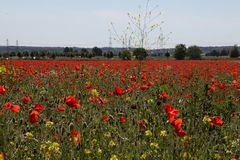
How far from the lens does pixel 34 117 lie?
3.31 m

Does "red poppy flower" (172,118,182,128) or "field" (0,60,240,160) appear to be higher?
"red poppy flower" (172,118,182,128)

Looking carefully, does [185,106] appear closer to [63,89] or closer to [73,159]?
[63,89]

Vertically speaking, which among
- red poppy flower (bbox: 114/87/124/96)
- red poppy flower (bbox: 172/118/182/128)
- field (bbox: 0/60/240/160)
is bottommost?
field (bbox: 0/60/240/160)

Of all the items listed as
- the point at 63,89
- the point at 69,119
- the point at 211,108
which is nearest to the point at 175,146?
the point at 69,119

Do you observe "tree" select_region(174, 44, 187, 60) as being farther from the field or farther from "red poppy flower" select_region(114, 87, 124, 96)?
"red poppy flower" select_region(114, 87, 124, 96)

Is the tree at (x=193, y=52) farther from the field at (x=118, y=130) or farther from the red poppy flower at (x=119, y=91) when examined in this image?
the red poppy flower at (x=119, y=91)

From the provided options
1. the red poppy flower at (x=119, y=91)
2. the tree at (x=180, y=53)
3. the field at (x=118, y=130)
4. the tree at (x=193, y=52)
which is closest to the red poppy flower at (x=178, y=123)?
the field at (x=118, y=130)

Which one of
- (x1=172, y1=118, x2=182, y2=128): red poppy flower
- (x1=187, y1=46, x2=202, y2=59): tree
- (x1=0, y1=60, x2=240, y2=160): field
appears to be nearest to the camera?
(x1=172, y1=118, x2=182, y2=128): red poppy flower

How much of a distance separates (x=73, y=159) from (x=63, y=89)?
3675 mm

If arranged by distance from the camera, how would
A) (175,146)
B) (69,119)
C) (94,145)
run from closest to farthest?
1. (175,146)
2. (94,145)
3. (69,119)

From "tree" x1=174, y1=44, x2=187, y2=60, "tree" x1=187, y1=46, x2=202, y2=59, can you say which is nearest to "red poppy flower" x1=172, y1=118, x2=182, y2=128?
"tree" x1=174, y1=44, x2=187, y2=60

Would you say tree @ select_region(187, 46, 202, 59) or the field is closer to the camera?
the field

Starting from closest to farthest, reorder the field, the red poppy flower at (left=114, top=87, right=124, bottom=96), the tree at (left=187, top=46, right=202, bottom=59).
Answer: the field
the red poppy flower at (left=114, top=87, right=124, bottom=96)
the tree at (left=187, top=46, right=202, bottom=59)

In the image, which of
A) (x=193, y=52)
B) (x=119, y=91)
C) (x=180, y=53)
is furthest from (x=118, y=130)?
(x=193, y=52)
